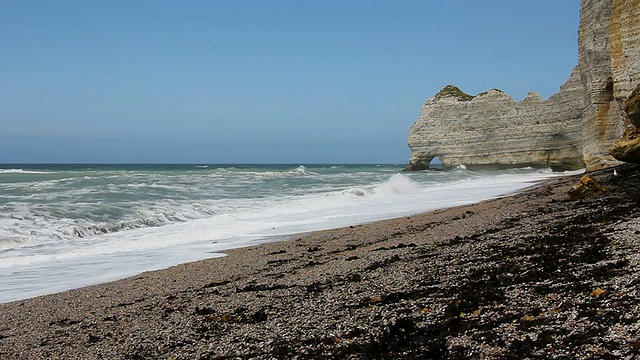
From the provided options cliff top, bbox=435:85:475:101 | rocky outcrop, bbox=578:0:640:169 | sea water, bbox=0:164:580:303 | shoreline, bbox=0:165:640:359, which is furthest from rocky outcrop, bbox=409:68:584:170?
shoreline, bbox=0:165:640:359

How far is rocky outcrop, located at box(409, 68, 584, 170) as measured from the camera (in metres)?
42.3

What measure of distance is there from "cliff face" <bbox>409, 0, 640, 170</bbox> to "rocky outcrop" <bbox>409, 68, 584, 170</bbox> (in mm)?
77

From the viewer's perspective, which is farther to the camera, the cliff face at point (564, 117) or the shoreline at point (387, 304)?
the cliff face at point (564, 117)

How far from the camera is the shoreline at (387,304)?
172 inches

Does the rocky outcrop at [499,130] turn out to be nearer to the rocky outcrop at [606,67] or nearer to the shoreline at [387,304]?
the rocky outcrop at [606,67]

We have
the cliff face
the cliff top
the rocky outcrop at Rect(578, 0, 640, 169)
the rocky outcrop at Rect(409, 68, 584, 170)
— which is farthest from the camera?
the cliff top

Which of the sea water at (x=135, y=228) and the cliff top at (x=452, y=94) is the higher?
the cliff top at (x=452, y=94)

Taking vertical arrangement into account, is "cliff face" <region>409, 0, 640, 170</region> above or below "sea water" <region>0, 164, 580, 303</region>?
above

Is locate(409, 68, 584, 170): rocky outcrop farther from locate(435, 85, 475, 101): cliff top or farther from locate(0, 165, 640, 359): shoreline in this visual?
locate(0, 165, 640, 359): shoreline

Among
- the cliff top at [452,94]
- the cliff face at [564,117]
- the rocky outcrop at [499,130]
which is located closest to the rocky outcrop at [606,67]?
the cliff face at [564,117]

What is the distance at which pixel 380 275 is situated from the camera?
23.1 ft

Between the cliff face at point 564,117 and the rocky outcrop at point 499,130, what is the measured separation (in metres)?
0.08

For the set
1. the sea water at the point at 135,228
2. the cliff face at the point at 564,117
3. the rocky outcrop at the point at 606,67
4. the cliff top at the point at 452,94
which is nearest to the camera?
the sea water at the point at 135,228

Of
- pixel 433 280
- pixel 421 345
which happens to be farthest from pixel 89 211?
pixel 421 345
